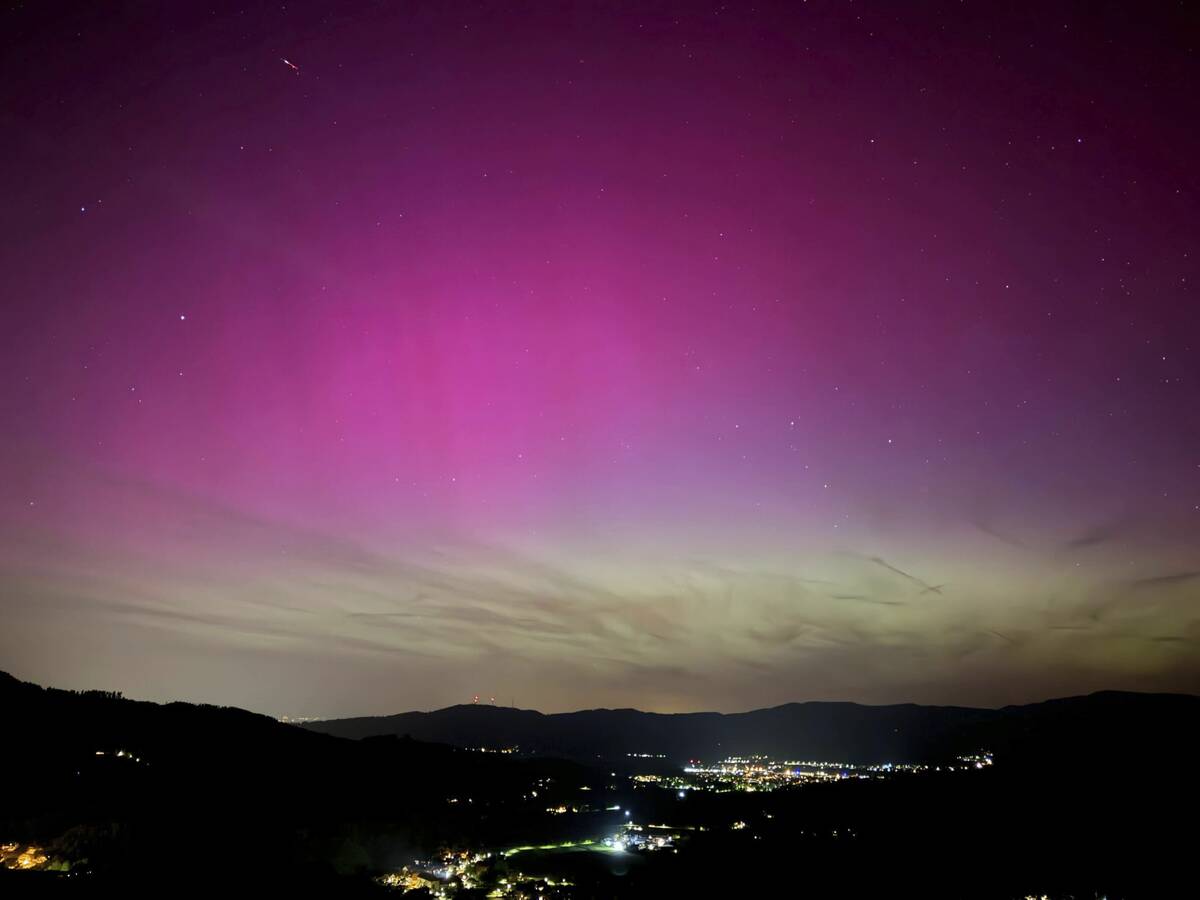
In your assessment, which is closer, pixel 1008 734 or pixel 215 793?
pixel 215 793

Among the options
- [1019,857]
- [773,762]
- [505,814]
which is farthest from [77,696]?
[773,762]

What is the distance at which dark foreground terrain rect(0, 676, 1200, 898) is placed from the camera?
35.6 metres

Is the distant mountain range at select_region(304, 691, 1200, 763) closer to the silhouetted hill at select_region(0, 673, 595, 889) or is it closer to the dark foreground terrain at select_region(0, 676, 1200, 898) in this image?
the dark foreground terrain at select_region(0, 676, 1200, 898)

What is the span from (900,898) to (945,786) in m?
34.8

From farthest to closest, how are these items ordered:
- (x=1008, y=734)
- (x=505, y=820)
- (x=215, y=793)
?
(x=1008, y=734) → (x=505, y=820) → (x=215, y=793)

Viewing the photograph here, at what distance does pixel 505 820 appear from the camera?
6975cm

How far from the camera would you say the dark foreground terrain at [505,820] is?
3556cm

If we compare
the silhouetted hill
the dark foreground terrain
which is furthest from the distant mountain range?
the silhouetted hill

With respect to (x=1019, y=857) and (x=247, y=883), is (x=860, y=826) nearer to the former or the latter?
(x=1019, y=857)

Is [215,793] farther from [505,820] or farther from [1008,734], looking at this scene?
[1008,734]

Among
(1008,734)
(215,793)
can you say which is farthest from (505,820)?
(1008,734)

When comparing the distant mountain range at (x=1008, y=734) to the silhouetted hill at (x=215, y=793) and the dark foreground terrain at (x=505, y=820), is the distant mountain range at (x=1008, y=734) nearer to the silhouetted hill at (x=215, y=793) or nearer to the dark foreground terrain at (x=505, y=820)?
the dark foreground terrain at (x=505, y=820)

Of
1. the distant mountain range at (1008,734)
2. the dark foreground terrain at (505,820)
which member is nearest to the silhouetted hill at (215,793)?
the dark foreground terrain at (505,820)

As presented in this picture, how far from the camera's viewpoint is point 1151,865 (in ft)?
149
